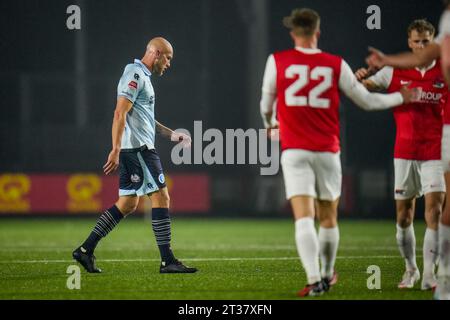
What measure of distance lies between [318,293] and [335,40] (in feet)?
61.0

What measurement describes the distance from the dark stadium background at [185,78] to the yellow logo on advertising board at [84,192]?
0.64 meters

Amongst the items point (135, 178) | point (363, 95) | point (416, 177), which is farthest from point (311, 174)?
point (135, 178)

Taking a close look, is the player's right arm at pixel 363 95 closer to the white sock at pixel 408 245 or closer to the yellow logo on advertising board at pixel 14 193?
the white sock at pixel 408 245

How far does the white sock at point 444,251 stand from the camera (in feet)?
21.7

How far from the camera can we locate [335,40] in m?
24.9

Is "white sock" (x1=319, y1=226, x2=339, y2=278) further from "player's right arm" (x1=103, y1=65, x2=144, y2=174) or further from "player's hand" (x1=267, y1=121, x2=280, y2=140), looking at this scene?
"player's right arm" (x1=103, y1=65, x2=144, y2=174)

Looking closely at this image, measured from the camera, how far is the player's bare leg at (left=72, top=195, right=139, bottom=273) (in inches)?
358

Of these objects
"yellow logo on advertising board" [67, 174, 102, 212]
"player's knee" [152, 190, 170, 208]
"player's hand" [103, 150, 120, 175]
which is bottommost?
"yellow logo on advertising board" [67, 174, 102, 212]

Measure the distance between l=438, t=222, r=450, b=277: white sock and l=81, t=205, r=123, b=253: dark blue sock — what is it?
364 cm

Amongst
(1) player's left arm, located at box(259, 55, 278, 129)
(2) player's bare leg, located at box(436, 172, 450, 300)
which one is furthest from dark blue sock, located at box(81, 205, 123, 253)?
(2) player's bare leg, located at box(436, 172, 450, 300)

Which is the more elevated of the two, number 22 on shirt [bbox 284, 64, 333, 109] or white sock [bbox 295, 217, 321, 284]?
number 22 on shirt [bbox 284, 64, 333, 109]

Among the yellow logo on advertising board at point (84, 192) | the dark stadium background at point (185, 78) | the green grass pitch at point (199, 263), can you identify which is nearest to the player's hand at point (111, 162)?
the green grass pitch at point (199, 263)

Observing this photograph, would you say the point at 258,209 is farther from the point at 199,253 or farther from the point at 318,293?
the point at 318,293
